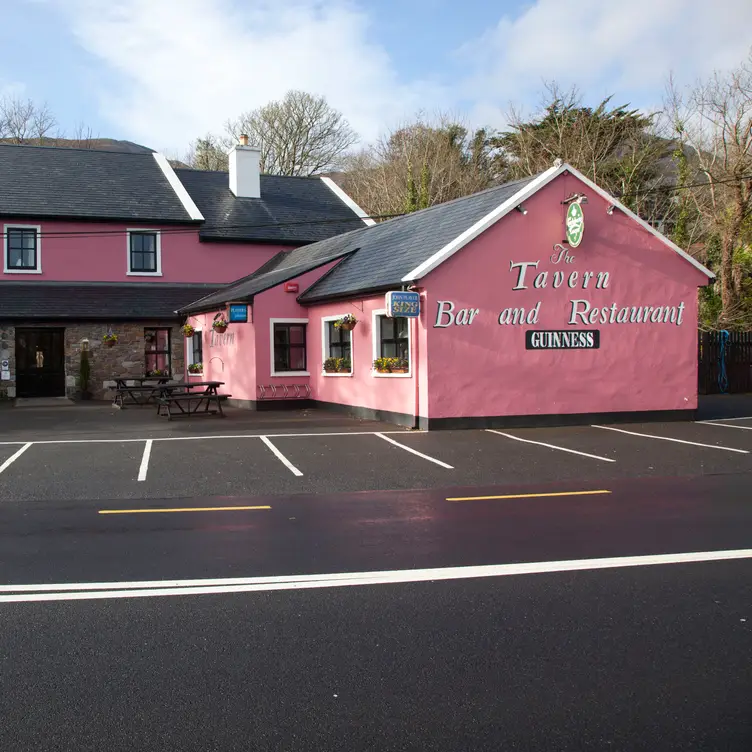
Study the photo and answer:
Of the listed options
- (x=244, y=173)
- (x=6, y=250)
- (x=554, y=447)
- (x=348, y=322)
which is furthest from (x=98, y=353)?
(x=554, y=447)

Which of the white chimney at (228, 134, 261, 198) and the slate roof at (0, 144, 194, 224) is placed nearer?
the slate roof at (0, 144, 194, 224)

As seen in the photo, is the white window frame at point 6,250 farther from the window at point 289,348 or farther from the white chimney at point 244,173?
the window at point 289,348

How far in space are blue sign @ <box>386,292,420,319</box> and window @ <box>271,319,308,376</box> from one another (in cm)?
626

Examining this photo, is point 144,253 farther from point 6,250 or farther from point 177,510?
point 177,510

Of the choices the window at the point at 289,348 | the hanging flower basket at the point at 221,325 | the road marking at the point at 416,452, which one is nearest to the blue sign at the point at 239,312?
the window at the point at 289,348

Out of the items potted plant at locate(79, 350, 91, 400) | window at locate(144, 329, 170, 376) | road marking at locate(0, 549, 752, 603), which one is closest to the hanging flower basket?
window at locate(144, 329, 170, 376)

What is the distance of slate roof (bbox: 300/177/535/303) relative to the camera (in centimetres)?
1734

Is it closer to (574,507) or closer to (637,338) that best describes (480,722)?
(574,507)

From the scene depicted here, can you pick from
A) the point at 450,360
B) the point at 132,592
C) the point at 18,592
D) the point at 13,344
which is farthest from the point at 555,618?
the point at 13,344

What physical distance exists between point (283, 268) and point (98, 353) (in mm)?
6473

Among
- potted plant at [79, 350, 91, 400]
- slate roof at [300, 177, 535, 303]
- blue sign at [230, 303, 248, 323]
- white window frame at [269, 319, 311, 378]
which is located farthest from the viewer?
potted plant at [79, 350, 91, 400]

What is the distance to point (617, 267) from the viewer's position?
17.4 meters

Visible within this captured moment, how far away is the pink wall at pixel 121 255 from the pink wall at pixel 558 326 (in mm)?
14514

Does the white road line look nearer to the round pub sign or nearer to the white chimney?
the round pub sign
